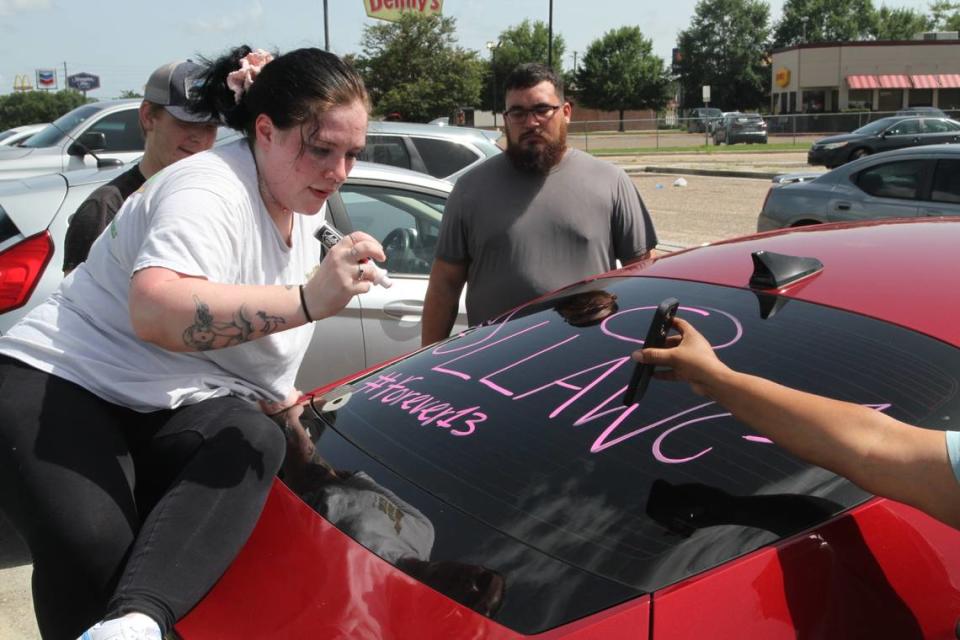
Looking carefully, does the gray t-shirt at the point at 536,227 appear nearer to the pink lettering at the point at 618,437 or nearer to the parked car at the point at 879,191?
the pink lettering at the point at 618,437

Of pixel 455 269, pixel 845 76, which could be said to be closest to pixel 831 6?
pixel 845 76

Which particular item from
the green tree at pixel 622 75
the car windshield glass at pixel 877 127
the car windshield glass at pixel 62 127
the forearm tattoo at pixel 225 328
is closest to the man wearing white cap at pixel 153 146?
the forearm tattoo at pixel 225 328

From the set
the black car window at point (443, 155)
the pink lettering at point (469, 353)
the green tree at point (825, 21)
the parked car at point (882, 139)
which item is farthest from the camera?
the green tree at point (825, 21)

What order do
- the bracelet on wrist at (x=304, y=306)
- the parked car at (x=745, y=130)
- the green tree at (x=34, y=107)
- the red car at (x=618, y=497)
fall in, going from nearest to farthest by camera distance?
the red car at (x=618, y=497), the bracelet on wrist at (x=304, y=306), the parked car at (x=745, y=130), the green tree at (x=34, y=107)

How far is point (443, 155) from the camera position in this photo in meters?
8.70

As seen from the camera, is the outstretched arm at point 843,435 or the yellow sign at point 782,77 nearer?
the outstretched arm at point 843,435

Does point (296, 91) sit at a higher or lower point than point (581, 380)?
higher

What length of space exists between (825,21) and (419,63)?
79771 mm

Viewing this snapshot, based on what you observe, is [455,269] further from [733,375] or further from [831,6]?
[831,6]

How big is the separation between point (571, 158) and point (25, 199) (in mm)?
2418

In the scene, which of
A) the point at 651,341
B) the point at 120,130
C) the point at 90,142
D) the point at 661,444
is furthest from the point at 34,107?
the point at 661,444

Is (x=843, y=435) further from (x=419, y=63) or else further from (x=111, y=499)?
(x=419, y=63)

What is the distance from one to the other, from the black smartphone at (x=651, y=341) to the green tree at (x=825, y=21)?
107 metres

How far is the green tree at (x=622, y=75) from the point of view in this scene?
8088 cm
